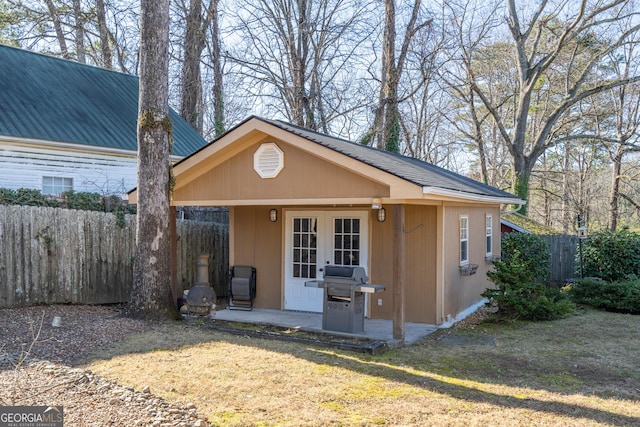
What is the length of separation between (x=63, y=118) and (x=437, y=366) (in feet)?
36.8

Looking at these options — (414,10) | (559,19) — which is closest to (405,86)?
(414,10)

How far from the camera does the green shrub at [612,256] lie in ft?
39.8

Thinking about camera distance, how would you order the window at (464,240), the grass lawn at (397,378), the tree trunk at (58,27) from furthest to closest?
the tree trunk at (58,27), the window at (464,240), the grass lawn at (397,378)

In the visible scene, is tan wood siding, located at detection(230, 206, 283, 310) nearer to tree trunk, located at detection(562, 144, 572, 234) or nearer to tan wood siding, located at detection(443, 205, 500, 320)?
tan wood siding, located at detection(443, 205, 500, 320)

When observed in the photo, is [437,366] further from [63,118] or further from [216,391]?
[63,118]

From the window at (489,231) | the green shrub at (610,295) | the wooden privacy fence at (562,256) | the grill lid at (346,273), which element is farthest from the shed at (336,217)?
the wooden privacy fence at (562,256)

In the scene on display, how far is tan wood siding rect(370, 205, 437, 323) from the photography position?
29.2 feet

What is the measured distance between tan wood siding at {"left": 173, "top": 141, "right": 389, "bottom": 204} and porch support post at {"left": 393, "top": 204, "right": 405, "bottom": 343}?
16.7 inches

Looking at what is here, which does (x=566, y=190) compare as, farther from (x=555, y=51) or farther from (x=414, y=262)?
(x=414, y=262)

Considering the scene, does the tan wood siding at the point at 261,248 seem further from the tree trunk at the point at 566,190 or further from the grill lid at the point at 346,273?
the tree trunk at the point at 566,190

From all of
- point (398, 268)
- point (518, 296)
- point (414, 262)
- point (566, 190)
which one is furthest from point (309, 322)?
point (566, 190)

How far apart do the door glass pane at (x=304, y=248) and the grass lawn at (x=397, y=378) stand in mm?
2322

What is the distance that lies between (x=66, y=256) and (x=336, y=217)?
487cm

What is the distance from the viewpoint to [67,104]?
1396 centimetres
